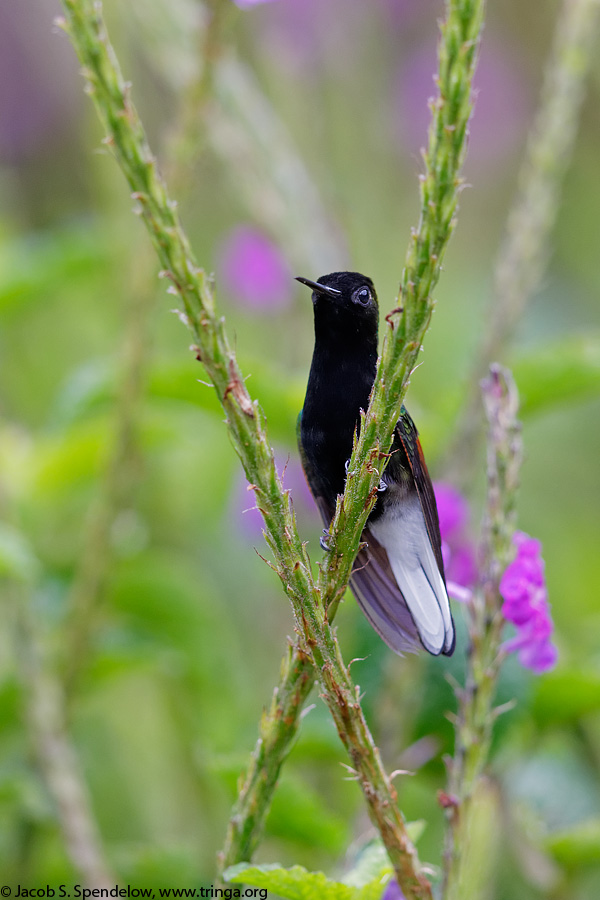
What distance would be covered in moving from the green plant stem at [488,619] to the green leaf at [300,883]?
0.12 m

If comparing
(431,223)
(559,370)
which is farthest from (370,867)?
(559,370)

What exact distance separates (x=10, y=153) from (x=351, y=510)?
4.12 meters

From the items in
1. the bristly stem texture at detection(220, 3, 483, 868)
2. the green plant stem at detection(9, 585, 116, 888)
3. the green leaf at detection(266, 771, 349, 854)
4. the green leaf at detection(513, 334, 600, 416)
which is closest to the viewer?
the bristly stem texture at detection(220, 3, 483, 868)

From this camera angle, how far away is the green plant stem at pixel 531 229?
174 centimetres

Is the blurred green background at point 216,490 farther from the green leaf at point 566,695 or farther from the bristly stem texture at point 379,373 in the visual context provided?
the bristly stem texture at point 379,373

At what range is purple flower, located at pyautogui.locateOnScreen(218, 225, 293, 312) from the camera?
3.47 meters

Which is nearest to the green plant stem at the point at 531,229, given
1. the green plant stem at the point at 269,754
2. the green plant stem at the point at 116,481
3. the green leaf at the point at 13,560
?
the green plant stem at the point at 116,481

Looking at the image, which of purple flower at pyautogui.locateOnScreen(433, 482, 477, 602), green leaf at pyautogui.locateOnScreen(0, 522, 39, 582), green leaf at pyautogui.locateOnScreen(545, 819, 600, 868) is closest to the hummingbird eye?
purple flower at pyautogui.locateOnScreen(433, 482, 477, 602)

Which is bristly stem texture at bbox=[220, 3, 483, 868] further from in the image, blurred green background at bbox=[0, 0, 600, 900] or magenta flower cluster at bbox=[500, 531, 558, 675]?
magenta flower cluster at bbox=[500, 531, 558, 675]

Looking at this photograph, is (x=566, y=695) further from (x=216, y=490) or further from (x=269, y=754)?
(x=216, y=490)

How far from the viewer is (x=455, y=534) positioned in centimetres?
167

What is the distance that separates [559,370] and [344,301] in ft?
2.44

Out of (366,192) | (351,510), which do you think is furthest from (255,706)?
(366,192)

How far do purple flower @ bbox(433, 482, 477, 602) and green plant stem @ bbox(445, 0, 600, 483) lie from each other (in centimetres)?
11
